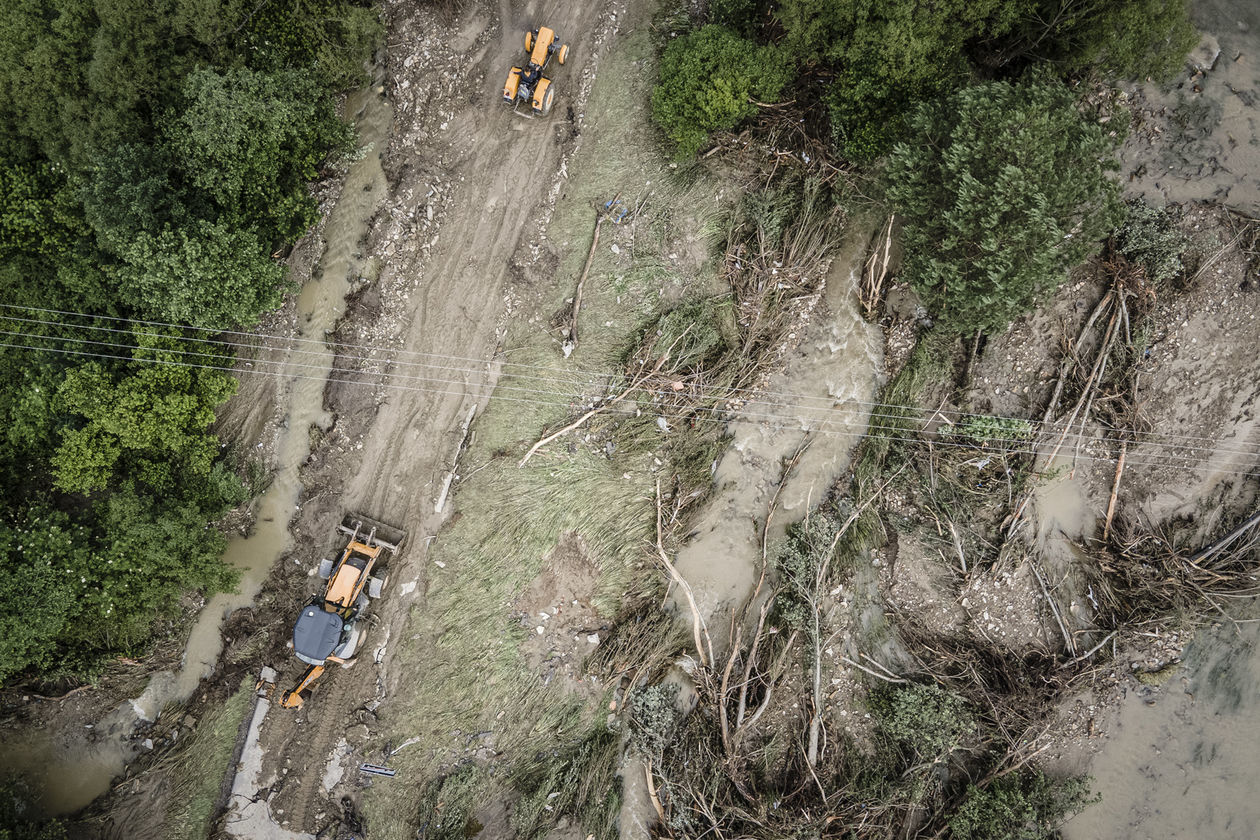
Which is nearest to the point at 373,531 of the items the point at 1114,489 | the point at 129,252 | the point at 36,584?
the point at 36,584

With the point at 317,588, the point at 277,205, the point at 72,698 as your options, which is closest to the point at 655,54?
the point at 277,205

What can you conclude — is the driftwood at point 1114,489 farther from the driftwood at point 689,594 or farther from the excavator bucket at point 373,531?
the excavator bucket at point 373,531

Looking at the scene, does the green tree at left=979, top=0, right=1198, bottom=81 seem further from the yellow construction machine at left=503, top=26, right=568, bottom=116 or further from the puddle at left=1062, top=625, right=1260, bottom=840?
the puddle at left=1062, top=625, right=1260, bottom=840

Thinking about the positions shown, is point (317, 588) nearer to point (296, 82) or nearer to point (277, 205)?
point (277, 205)

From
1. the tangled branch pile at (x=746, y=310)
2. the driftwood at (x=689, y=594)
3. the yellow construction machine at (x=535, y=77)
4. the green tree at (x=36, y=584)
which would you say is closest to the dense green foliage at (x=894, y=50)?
the tangled branch pile at (x=746, y=310)

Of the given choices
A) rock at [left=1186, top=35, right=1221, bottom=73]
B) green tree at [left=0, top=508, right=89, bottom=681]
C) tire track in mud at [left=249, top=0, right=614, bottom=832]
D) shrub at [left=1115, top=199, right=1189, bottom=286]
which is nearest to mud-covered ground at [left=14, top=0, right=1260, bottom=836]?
tire track in mud at [left=249, top=0, right=614, bottom=832]

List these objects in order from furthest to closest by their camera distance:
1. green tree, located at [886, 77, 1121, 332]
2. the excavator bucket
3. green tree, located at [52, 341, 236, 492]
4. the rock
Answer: the excavator bucket < the rock < green tree, located at [52, 341, 236, 492] < green tree, located at [886, 77, 1121, 332]
